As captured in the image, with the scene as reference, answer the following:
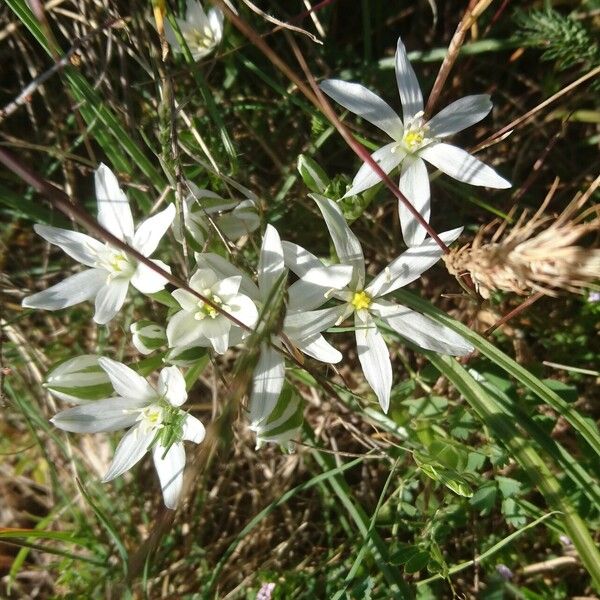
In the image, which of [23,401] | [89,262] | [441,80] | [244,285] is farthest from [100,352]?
[441,80]

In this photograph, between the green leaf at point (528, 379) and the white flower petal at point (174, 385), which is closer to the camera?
the white flower petal at point (174, 385)

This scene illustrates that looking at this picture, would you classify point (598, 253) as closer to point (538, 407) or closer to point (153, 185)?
point (538, 407)

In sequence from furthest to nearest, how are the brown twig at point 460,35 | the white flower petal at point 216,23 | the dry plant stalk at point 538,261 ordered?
the white flower petal at point 216,23
the brown twig at point 460,35
the dry plant stalk at point 538,261

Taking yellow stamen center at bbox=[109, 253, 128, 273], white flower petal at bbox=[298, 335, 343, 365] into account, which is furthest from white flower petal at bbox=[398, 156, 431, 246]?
yellow stamen center at bbox=[109, 253, 128, 273]

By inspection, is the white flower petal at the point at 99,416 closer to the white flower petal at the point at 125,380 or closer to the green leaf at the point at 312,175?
the white flower petal at the point at 125,380

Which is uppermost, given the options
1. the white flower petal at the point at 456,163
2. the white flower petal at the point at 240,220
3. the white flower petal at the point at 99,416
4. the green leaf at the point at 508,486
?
the white flower petal at the point at 456,163

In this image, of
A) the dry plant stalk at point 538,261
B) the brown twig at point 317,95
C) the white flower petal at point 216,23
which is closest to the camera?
the dry plant stalk at point 538,261

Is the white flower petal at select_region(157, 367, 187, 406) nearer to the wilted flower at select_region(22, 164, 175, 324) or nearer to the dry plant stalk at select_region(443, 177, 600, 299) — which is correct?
the wilted flower at select_region(22, 164, 175, 324)

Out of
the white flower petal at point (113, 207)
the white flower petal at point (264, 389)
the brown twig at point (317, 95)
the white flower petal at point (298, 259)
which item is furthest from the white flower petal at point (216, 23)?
the white flower petal at point (264, 389)
